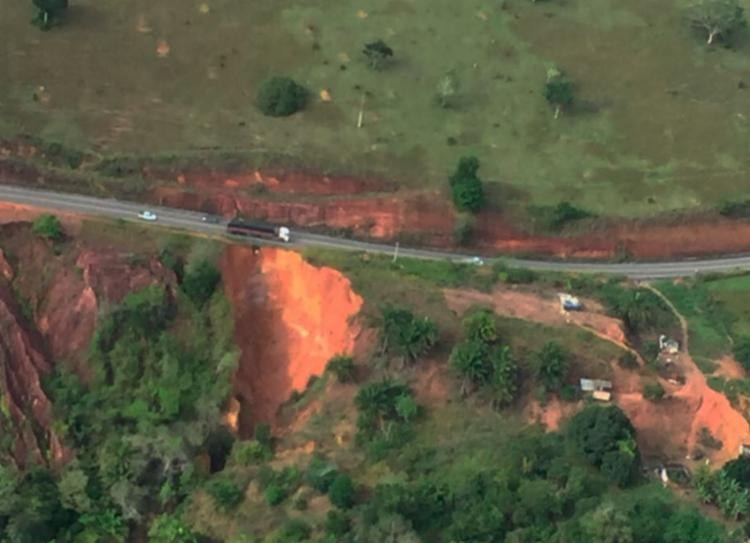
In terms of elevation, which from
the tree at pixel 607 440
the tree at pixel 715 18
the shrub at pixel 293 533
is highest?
Result: the tree at pixel 715 18

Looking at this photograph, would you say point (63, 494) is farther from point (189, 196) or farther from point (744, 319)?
point (744, 319)

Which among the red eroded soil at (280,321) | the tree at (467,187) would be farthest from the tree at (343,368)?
the tree at (467,187)

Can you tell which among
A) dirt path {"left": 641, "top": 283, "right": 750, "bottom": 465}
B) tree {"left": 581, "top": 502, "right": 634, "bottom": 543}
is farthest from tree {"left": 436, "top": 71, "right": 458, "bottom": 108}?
tree {"left": 581, "top": 502, "right": 634, "bottom": 543}

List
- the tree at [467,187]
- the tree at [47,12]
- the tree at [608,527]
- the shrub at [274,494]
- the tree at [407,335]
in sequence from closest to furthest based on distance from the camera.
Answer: the tree at [608,527] < the shrub at [274,494] < the tree at [407,335] < the tree at [467,187] < the tree at [47,12]

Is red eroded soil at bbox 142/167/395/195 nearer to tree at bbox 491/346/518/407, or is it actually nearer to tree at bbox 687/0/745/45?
tree at bbox 491/346/518/407

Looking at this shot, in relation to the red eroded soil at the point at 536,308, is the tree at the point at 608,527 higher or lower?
lower

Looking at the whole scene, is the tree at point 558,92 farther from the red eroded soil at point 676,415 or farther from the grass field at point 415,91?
the red eroded soil at point 676,415
